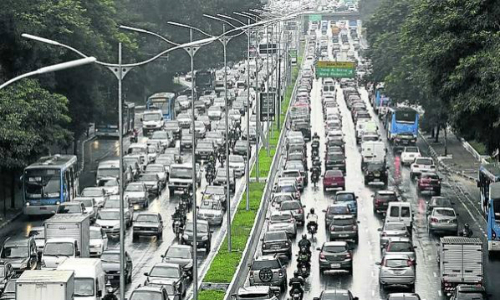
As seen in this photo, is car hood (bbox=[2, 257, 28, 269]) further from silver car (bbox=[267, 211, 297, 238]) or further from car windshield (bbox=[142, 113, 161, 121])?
car windshield (bbox=[142, 113, 161, 121])

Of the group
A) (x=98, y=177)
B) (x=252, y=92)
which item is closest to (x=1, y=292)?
(x=98, y=177)

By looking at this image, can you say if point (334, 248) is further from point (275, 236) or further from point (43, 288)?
point (43, 288)

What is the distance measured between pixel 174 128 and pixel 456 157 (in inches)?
864

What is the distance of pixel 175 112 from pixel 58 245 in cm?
7181

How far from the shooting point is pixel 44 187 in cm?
6519

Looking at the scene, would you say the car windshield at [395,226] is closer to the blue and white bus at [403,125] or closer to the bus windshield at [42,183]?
Answer: the bus windshield at [42,183]

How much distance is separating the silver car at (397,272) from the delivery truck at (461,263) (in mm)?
1173

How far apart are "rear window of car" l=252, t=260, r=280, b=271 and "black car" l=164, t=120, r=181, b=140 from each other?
174 feet

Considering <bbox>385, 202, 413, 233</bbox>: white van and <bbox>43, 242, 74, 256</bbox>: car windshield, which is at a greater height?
<bbox>385, 202, 413, 233</bbox>: white van

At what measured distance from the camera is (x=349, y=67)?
13700 centimetres

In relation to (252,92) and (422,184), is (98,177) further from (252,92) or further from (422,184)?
(252,92)

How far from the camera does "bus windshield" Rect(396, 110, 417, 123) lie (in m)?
98.2

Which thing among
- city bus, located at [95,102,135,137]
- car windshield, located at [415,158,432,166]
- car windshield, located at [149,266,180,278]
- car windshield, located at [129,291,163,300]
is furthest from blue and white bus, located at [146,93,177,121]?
car windshield, located at [129,291,163,300]

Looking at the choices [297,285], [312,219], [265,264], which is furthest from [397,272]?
[312,219]
